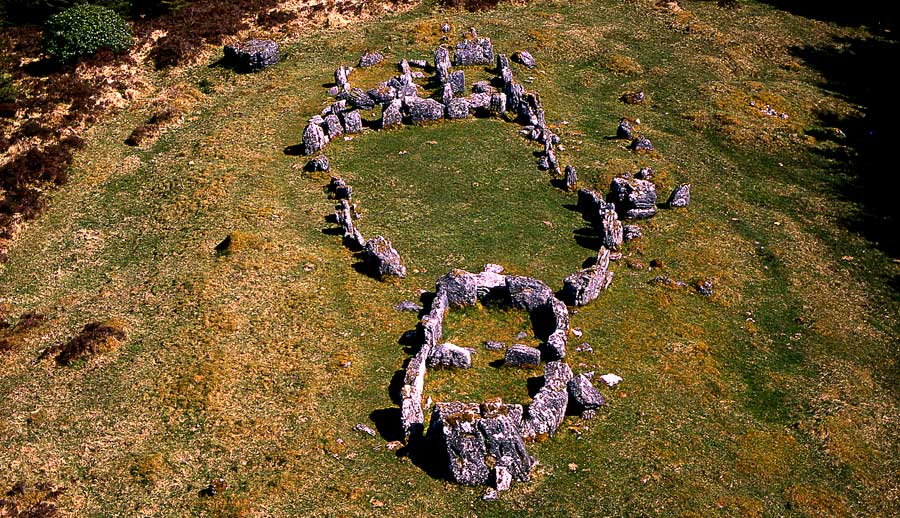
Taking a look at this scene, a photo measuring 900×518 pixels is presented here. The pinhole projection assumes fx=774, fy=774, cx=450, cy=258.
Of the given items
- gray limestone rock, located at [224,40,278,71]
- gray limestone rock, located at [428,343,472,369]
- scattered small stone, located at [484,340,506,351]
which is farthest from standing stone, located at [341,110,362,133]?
gray limestone rock, located at [428,343,472,369]

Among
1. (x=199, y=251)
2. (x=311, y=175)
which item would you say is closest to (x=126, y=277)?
(x=199, y=251)

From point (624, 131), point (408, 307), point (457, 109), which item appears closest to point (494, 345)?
point (408, 307)

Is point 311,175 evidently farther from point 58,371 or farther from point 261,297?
point 58,371

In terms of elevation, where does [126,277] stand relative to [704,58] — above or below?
below

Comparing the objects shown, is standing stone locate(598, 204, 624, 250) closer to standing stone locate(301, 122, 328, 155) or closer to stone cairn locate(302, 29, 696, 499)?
stone cairn locate(302, 29, 696, 499)

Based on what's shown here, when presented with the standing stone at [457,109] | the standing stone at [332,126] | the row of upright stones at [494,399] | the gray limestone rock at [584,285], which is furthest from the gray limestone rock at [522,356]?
the standing stone at [457,109]

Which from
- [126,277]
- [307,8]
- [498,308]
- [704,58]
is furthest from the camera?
[307,8]

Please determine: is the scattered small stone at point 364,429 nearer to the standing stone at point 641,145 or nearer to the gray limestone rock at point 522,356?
the gray limestone rock at point 522,356
